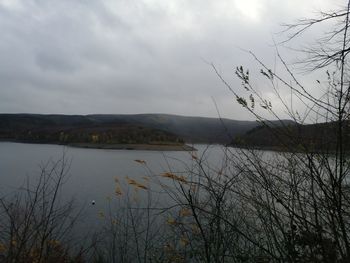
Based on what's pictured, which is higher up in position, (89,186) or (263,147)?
(263,147)

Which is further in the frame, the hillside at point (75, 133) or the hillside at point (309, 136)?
the hillside at point (75, 133)

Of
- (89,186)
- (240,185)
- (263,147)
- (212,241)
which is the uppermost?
(263,147)

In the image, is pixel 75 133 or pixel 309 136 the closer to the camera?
pixel 309 136

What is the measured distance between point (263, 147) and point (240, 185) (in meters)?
0.50

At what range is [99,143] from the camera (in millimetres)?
115688

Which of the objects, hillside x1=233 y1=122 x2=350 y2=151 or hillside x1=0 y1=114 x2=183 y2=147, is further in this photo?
hillside x1=0 y1=114 x2=183 y2=147

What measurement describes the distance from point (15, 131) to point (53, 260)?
553 feet

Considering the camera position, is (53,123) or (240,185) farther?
(53,123)

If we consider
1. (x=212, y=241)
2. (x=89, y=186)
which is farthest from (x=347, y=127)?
(x=89, y=186)

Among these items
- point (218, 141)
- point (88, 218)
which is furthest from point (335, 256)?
point (88, 218)

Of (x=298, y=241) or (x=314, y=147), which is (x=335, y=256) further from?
(x=314, y=147)

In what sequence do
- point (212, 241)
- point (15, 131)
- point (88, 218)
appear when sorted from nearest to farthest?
point (212, 241) → point (88, 218) → point (15, 131)

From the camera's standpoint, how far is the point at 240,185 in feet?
10.6

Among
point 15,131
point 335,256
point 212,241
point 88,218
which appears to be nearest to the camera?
point 335,256
